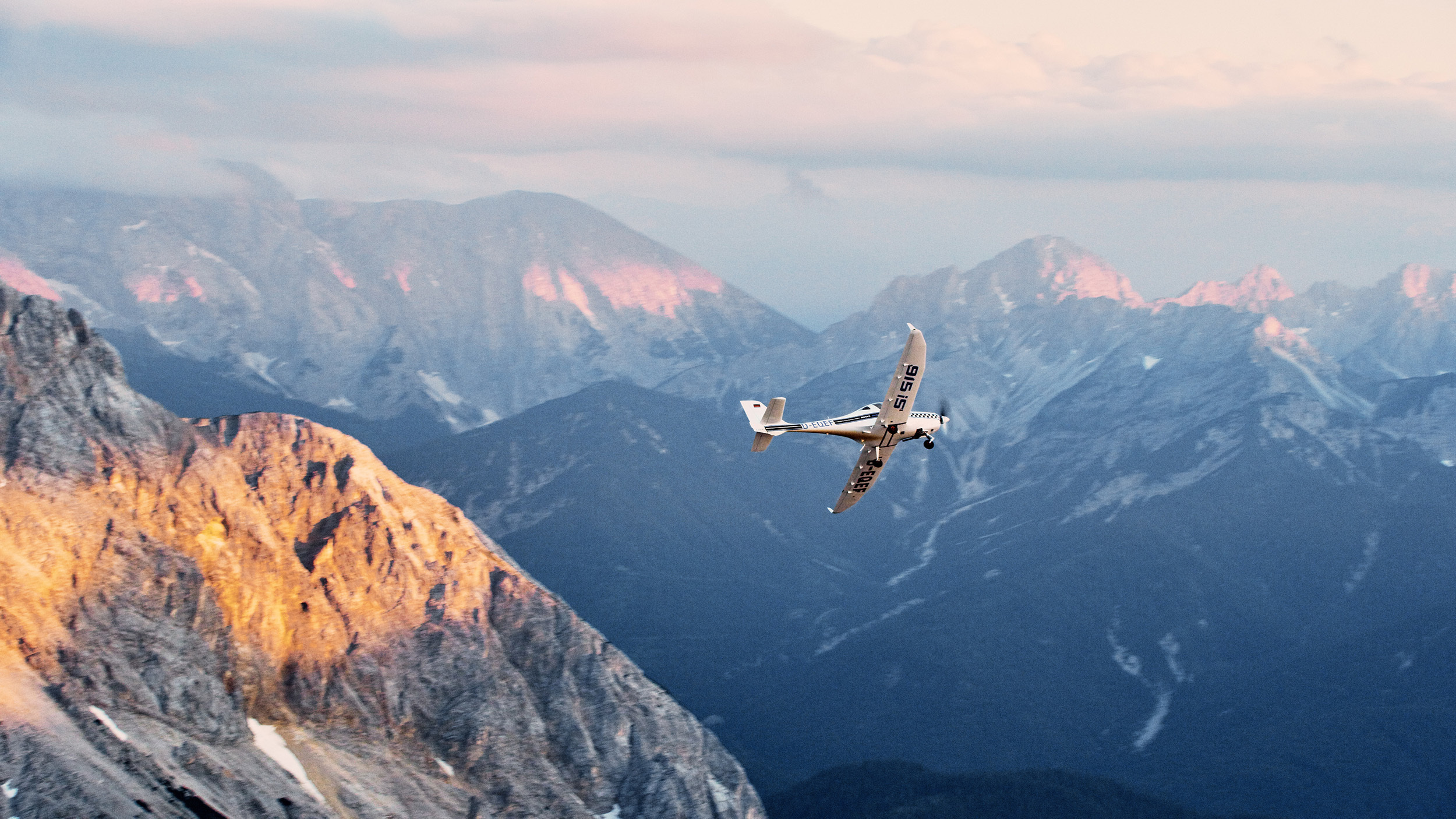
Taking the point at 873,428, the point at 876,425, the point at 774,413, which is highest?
the point at 774,413

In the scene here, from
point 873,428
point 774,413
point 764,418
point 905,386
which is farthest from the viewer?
point 764,418

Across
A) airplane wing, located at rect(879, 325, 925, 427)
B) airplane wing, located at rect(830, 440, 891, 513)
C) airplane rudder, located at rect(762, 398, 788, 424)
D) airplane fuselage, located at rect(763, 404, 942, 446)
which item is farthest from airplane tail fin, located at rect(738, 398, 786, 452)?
airplane wing, located at rect(879, 325, 925, 427)

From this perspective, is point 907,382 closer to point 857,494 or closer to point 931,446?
point 931,446

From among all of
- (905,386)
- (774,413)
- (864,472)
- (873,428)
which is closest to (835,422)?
(873,428)

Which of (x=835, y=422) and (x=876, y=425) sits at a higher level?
(x=835, y=422)

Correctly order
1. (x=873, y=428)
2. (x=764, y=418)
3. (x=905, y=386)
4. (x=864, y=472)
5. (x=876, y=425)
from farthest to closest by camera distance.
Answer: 1. (x=864, y=472)
2. (x=764, y=418)
3. (x=873, y=428)
4. (x=876, y=425)
5. (x=905, y=386)

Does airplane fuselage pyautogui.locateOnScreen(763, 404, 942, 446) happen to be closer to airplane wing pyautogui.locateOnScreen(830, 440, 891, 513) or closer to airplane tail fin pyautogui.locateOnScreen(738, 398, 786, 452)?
airplane tail fin pyautogui.locateOnScreen(738, 398, 786, 452)

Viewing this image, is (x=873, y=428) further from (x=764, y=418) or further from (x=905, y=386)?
(x=764, y=418)
